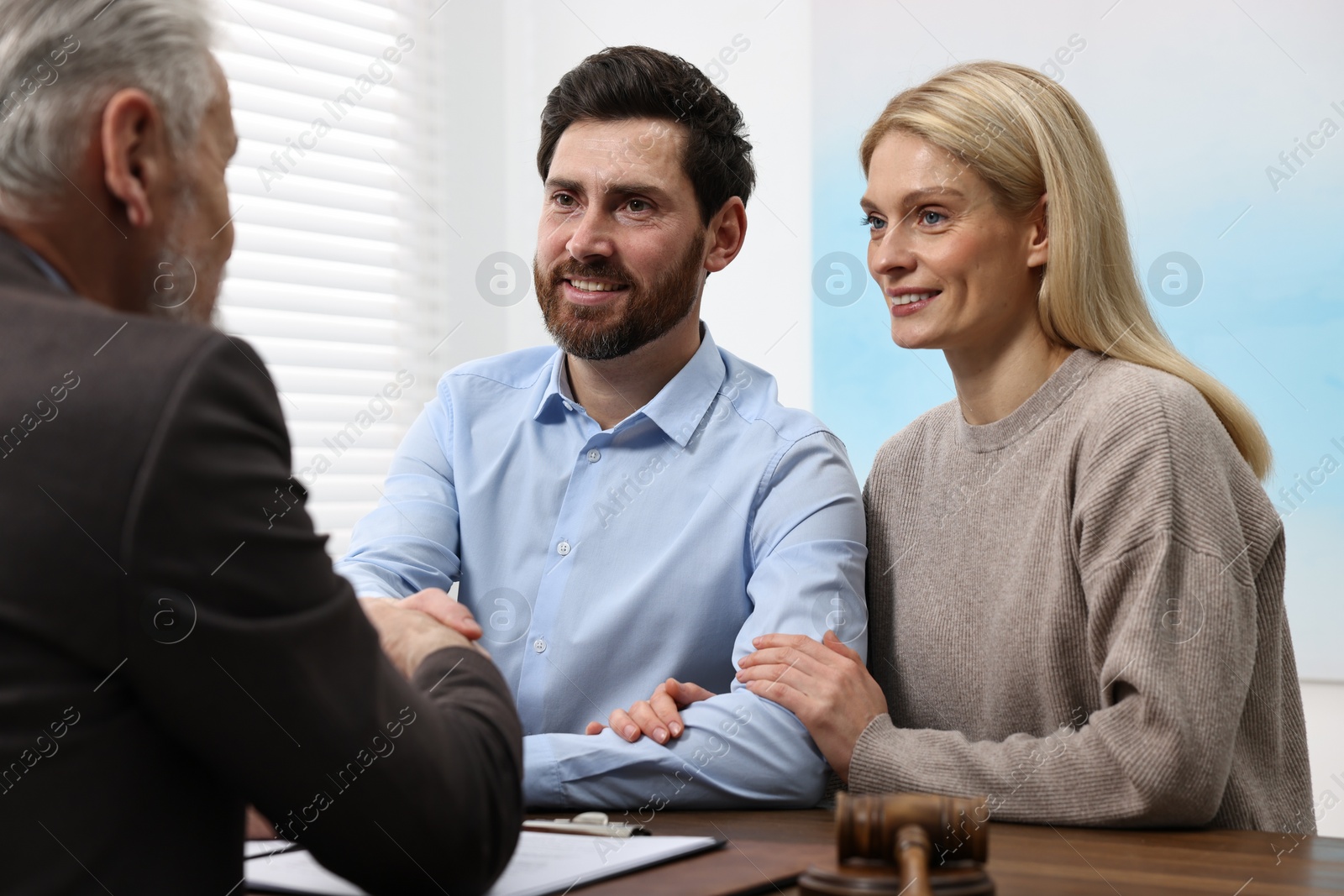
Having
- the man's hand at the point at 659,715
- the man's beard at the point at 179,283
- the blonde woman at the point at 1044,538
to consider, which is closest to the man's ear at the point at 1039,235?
the blonde woman at the point at 1044,538

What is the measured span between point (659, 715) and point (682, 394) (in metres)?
0.68

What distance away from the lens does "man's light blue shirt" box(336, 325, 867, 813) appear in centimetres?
190

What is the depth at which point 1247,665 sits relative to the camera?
153 cm

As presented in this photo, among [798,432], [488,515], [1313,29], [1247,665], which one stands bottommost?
[1247,665]

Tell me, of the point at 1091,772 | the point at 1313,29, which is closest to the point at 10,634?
the point at 1091,772

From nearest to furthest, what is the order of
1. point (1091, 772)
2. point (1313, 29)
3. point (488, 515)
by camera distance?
1. point (1091, 772)
2. point (488, 515)
3. point (1313, 29)

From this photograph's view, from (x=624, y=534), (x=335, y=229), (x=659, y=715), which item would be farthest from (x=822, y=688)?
(x=335, y=229)

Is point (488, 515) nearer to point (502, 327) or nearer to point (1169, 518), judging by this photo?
point (1169, 518)

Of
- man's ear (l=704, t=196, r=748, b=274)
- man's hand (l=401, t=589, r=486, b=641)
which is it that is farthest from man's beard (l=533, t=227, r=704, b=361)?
man's hand (l=401, t=589, r=486, b=641)

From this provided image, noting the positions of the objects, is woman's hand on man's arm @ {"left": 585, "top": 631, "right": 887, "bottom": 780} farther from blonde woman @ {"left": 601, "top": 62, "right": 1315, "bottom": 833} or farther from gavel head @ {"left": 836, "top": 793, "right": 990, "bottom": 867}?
gavel head @ {"left": 836, "top": 793, "right": 990, "bottom": 867}

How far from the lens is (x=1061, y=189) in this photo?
5.91 feet

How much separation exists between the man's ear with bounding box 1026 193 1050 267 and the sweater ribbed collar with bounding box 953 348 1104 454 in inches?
5.9

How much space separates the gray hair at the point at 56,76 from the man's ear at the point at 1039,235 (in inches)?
51.8

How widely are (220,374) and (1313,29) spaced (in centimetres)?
286
